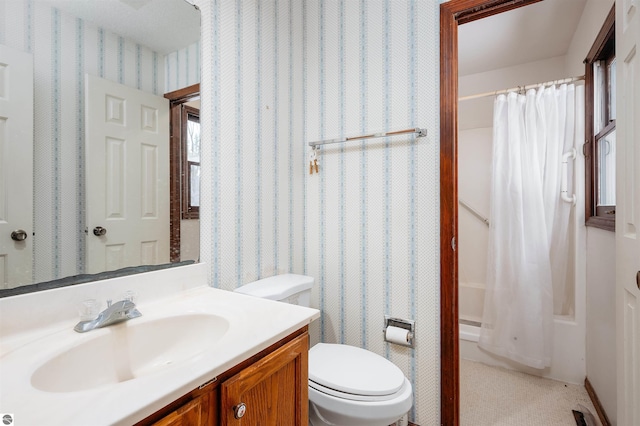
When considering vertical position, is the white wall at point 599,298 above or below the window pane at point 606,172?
below

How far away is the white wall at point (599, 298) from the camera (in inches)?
58.9

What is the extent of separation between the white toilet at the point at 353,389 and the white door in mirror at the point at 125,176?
1.51ft

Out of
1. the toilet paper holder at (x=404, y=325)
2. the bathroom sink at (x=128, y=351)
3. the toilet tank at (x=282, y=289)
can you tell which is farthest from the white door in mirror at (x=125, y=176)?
the toilet paper holder at (x=404, y=325)

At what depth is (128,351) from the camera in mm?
824

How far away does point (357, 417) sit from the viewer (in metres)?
1.05

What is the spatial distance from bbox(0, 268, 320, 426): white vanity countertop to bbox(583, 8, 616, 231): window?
5.80ft

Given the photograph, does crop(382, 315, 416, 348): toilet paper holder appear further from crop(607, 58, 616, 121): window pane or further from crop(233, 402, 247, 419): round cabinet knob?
crop(607, 58, 616, 121): window pane

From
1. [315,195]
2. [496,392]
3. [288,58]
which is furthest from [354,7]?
[496,392]

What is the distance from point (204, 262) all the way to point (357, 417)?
80 cm

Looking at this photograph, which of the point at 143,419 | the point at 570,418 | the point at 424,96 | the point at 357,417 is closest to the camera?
the point at 143,419

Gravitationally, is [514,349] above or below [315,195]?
below

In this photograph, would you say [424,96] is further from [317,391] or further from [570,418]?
[570,418]

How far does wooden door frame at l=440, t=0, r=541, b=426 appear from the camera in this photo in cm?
138

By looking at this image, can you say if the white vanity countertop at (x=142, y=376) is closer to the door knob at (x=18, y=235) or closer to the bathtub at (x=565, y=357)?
the door knob at (x=18, y=235)
